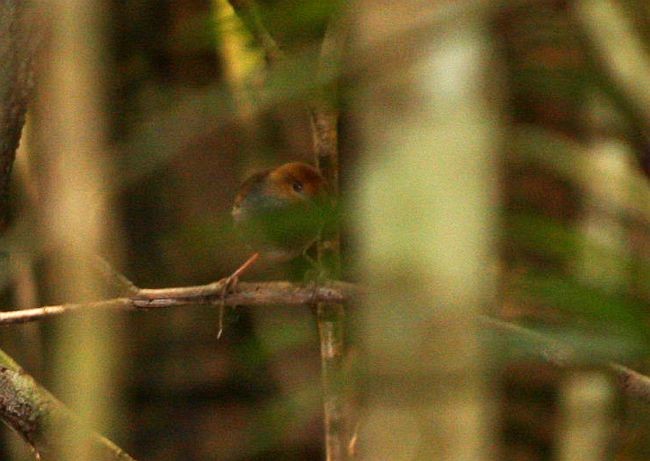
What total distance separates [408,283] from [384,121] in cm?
4

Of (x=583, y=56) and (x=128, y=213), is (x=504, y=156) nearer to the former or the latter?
(x=583, y=56)

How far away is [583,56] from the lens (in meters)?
0.43

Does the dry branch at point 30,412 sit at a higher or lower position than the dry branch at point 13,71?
lower

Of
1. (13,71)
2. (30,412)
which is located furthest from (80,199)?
(30,412)

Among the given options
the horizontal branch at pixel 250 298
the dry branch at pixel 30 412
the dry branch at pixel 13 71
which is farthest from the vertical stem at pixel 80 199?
the dry branch at pixel 30 412

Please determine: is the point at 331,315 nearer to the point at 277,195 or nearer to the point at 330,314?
the point at 330,314

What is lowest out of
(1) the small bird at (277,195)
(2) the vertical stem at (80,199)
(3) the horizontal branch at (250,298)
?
(3) the horizontal branch at (250,298)

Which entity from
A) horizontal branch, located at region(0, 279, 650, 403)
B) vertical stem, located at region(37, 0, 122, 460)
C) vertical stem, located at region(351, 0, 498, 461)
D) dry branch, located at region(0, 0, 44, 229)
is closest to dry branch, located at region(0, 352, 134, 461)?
horizontal branch, located at region(0, 279, 650, 403)

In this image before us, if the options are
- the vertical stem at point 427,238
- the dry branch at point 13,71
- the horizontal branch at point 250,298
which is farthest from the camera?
the horizontal branch at point 250,298

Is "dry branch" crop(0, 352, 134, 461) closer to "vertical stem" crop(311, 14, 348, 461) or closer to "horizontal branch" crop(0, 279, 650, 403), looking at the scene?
"horizontal branch" crop(0, 279, 650, 403)

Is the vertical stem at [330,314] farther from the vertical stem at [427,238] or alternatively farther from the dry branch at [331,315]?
the vertical stem at [427,238]

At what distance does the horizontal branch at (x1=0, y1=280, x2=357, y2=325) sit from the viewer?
1058mm

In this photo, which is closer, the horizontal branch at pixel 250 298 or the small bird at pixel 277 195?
the horizontal branch at pixel 250 298

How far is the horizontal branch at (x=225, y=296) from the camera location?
1.06m
